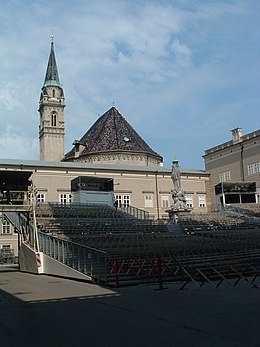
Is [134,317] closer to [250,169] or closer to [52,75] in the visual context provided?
[250,169]

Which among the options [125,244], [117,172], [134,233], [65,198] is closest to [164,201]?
[117,172]

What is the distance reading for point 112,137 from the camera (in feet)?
238

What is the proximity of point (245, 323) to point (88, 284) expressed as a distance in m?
10.2

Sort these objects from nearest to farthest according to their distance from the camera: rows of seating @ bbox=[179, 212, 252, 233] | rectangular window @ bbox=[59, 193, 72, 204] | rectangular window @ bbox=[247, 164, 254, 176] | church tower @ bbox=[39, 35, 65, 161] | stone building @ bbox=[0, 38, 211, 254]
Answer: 1. rows of seating @ bbox=[179, 212, 252, 233]
2. stone building @ bbox=[0, 38, 211, 254]
3. rectangular window @ bbox=[59, 193, 72, 204]
4. rectangular window @ bbox=[247, 164, 254, 176]
5. church tower @ bbox=[39, 35, 65, 161]

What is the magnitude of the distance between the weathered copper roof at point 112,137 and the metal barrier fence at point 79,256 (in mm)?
46770

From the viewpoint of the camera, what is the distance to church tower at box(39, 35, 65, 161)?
3871 inches

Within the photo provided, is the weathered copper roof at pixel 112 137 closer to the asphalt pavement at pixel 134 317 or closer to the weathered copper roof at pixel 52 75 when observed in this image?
the weathered copper roof at pixel 52 75

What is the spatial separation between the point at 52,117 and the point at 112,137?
105 ft

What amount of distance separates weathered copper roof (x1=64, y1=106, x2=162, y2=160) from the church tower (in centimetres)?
1961

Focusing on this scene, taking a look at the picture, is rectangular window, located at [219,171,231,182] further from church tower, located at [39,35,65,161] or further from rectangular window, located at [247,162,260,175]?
church tower, located at [39,35,65,161]

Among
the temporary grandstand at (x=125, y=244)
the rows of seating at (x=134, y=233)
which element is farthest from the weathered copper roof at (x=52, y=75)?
the rows of seating at (x=134, y=233)

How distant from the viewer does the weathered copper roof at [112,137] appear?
70.6 meters

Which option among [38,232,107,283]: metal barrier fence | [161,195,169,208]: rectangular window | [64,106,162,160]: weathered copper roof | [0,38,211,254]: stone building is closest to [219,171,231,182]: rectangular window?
[0,38,211,254]: stone building

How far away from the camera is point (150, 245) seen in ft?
78.0
